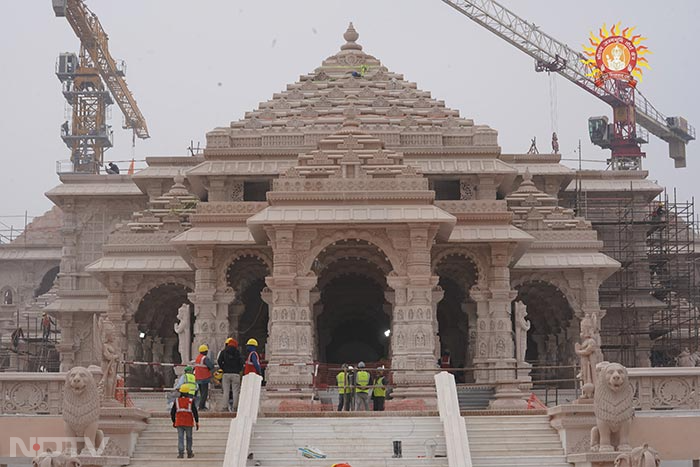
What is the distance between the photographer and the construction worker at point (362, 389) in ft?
87.2

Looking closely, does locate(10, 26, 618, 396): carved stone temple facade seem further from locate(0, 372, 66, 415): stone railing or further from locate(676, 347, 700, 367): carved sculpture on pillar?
locate(0, 372, 66, 415): stone railing

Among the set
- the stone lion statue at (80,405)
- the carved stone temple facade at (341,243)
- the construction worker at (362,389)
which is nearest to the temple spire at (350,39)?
the carved stone temple facade at (341,243)

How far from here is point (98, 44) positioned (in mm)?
83562

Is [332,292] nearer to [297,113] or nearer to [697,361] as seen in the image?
[297,113]

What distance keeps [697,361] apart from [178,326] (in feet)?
53.2

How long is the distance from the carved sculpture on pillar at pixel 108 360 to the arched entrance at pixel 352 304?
9494mm

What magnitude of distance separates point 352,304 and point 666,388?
18105 millimetres

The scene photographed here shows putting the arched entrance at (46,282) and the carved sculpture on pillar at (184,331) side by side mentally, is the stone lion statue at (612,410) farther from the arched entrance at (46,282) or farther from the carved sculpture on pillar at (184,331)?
the arched entrance at (46,282)

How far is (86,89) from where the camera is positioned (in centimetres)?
8569

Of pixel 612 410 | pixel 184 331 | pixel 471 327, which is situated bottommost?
pixel 612 410

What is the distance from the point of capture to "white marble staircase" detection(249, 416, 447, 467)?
21750mm

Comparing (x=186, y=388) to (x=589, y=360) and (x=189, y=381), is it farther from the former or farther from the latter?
(x=589, y=360)

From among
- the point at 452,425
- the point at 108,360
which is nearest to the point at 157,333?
the point at 108,360

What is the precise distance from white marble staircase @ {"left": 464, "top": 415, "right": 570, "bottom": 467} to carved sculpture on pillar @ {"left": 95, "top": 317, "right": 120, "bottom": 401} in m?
6.69
